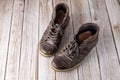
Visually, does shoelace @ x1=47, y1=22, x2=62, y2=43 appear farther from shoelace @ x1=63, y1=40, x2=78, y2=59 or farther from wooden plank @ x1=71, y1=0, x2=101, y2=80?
wooden plank @ x1=71, y1=0, x2=101, y2=80

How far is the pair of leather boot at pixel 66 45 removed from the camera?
1.18 meters

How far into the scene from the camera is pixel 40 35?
139 cm

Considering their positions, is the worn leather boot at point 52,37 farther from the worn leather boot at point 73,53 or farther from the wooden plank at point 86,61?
the wooden plank at point 86,61

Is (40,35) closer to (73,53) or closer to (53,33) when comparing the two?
(53,33)

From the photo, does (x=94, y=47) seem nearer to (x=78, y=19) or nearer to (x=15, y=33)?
(x=78, y=19)

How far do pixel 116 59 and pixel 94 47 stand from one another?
150 mm

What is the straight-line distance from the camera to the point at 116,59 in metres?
1.25

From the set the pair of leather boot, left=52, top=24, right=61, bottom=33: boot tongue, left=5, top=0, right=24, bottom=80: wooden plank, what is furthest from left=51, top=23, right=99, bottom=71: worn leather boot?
left=5, top=0, right=24, bottom=80: wooden plank

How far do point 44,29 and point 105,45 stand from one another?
41cm

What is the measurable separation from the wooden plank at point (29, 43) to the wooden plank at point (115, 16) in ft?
1.64

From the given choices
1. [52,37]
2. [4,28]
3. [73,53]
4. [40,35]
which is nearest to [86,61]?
[73,53]

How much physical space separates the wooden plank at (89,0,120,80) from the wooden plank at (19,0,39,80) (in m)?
0.39

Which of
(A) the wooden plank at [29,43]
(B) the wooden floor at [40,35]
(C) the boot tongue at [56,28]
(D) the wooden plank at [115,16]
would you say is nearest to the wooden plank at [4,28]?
(B) the wooden floor at [40,35]

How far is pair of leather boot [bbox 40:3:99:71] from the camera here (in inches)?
46.3
